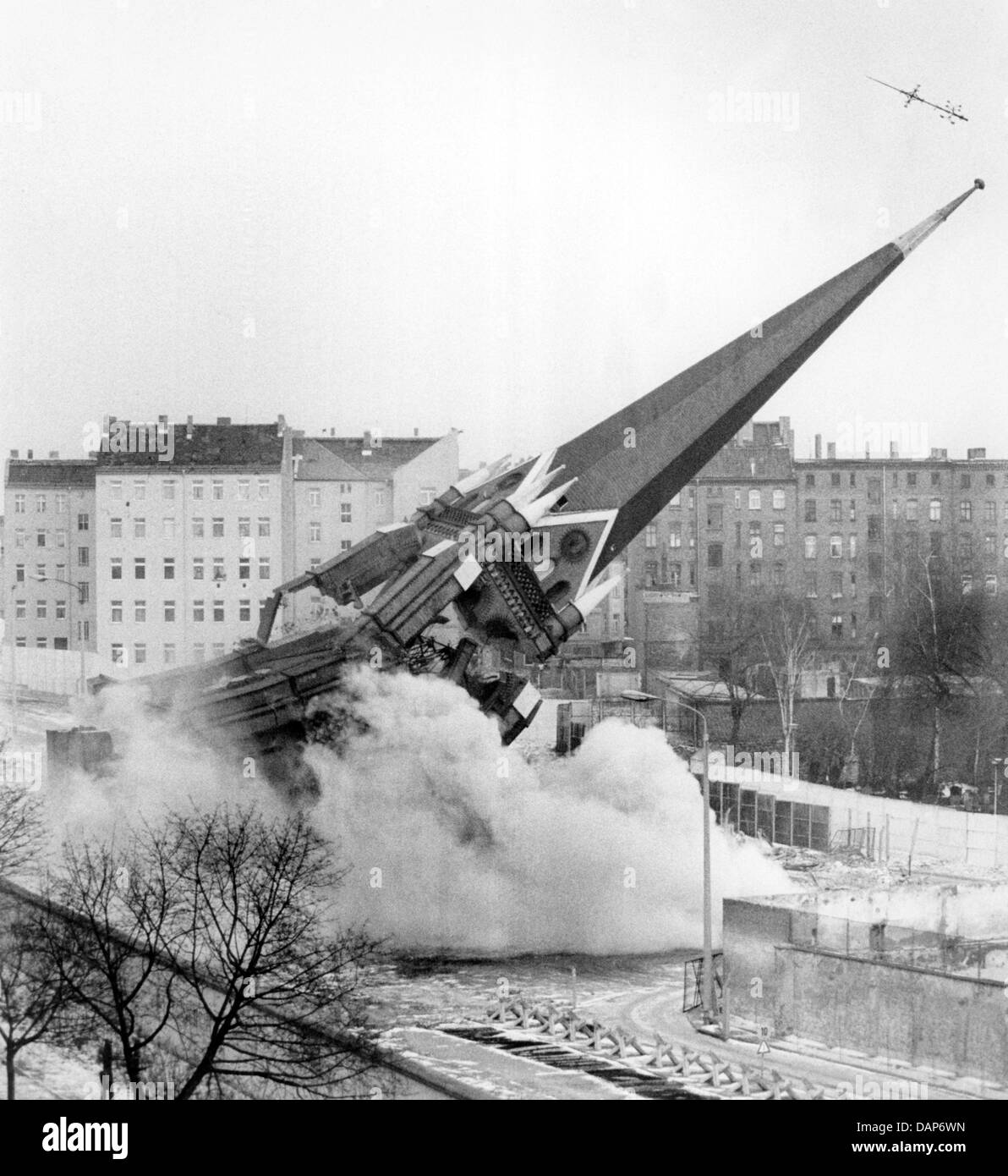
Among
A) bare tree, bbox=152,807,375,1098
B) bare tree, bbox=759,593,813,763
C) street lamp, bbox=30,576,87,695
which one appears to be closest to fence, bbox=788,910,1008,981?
bare tree, bbox=152,807,375,1098

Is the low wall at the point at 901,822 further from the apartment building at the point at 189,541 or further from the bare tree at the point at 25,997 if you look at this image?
the bare tree at the point at 25,997

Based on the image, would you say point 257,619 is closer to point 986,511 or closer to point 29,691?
point 29,691

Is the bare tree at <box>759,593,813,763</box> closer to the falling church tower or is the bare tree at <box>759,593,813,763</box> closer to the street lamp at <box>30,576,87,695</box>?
the falling church tower

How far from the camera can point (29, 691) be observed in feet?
44.9

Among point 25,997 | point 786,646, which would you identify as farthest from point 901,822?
point 25,997

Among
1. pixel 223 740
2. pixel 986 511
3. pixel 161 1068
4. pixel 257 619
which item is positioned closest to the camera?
pixel 161 1068

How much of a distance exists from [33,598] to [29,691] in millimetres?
786

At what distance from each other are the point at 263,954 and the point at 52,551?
150 inches

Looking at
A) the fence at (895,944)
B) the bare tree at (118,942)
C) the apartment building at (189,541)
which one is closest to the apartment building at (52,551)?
the apartment building at (189,541)

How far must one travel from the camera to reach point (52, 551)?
43.6ft

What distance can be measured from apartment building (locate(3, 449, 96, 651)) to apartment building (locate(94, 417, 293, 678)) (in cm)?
11

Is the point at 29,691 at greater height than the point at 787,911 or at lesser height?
greater
